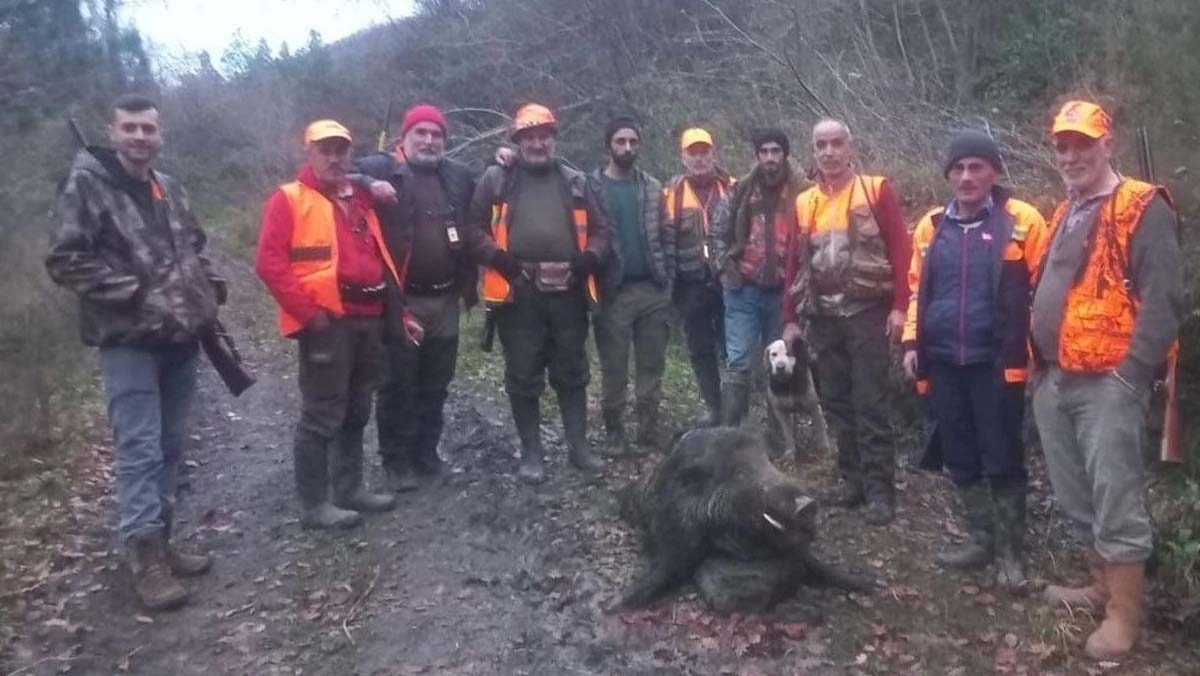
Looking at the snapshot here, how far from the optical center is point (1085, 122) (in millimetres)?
4316

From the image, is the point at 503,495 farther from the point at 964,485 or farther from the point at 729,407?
the point at 964,485

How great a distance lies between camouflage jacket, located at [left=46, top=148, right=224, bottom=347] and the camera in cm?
496

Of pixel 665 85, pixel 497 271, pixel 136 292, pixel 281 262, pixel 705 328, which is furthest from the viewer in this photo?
pixel 665 85

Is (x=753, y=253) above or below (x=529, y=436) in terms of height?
above

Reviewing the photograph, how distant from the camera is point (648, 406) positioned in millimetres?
7508

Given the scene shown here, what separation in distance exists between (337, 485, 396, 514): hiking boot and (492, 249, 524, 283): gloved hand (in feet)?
5.00

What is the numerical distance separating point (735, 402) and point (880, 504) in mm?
1454

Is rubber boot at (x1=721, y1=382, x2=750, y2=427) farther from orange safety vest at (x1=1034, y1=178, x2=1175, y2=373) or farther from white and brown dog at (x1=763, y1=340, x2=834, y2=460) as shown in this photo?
orange safety vest at (x1=1034, y1=178, x2=1175, y2=373)

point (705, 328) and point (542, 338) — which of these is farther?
point (705, 328)

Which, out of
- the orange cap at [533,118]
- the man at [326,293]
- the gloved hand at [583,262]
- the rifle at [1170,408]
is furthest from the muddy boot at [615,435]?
the rifle at [1170,408]

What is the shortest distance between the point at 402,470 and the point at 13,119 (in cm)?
815

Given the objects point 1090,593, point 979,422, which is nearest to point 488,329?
point 979,422

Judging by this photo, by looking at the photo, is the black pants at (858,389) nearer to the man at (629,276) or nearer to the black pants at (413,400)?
the man at (629,276)

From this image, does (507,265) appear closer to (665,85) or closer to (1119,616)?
(1119,616)
